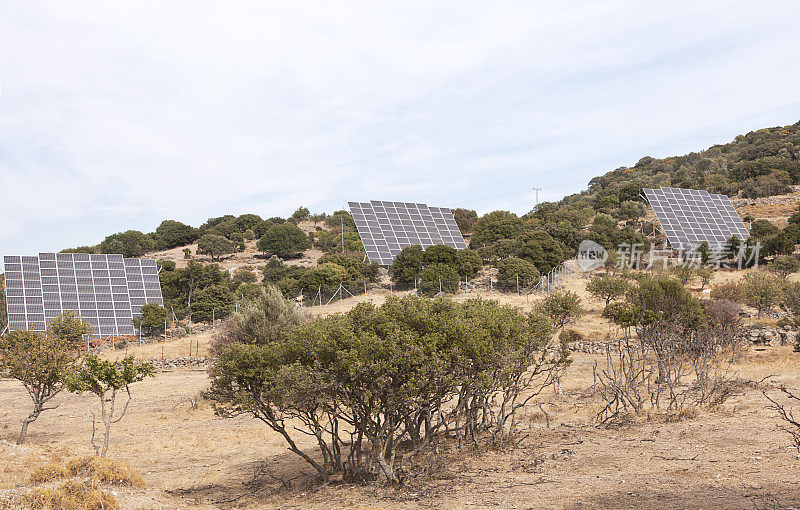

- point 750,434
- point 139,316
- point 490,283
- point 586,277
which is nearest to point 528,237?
point 586,277

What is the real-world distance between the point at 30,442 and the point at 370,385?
1418 cm

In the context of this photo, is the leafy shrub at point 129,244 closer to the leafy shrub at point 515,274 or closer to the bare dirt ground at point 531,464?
the leafy shrub at point 515,274

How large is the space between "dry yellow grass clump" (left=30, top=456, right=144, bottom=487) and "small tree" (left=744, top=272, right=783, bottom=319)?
36.4m

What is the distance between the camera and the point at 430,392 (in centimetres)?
1082

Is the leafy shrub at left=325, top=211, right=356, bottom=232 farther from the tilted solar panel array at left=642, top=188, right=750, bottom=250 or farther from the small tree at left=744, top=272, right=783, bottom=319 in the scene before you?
the small tree at left=744, top=272, right=783, bottom=319

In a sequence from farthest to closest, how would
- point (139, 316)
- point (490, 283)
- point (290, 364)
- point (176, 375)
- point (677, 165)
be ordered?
point (677, 165) → point (490, 283) → point (139, 316) → point (176, 375) → point (290, 364)

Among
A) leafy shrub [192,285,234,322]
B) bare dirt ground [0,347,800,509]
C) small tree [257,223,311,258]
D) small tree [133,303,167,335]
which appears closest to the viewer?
bare dirt ground [0,347,800,509]

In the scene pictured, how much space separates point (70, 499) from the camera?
32.6ft

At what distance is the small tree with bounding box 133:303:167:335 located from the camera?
43.1 meters

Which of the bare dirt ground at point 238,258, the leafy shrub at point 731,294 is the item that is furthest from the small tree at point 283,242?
the leafy shrub at point 731,294

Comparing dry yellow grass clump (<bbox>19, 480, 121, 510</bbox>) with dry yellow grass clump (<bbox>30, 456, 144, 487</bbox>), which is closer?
dry yellow grass clump (<bbox>19, 480, 121, 510</bbox>)

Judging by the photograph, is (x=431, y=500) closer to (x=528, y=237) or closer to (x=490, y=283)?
(x=490, y=283)
